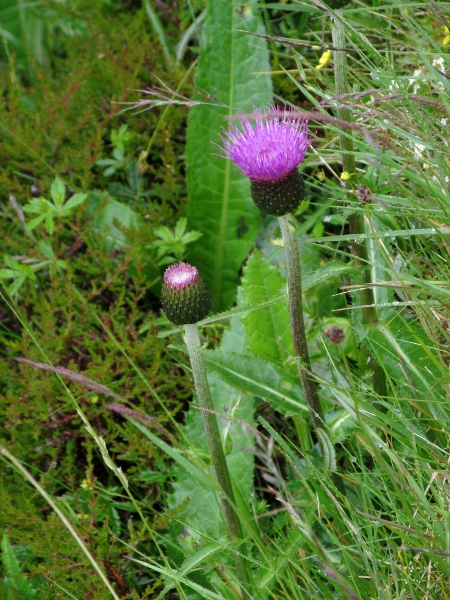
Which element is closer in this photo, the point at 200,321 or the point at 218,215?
the point at 200,321

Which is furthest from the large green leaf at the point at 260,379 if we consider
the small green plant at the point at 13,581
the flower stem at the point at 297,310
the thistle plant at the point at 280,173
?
the small green plant at the point at 13,581

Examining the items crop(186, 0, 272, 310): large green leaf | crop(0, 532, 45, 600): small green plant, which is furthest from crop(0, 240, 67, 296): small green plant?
crop(0, 532, 45, 600): small green plant

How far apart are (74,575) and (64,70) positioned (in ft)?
8.83

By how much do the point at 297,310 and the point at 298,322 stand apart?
4cm

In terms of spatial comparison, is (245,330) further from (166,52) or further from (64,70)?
(64,70)

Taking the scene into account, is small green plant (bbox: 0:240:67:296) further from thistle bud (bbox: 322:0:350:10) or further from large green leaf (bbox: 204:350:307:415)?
thistle bud (bbox: 322:0:350:10)

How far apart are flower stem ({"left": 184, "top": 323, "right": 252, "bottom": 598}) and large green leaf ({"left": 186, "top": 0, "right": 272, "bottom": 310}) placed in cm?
123

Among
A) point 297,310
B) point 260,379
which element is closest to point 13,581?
point 260,379

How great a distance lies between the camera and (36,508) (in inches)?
89.4

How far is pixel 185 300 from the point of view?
1768mm

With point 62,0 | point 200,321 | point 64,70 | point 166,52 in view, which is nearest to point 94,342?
point 200,321

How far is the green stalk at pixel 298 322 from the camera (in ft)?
6.13

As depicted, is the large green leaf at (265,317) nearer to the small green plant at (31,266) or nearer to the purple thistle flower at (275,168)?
the purple thistle flower at (275,168)

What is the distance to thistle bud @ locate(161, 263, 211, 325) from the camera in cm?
177
